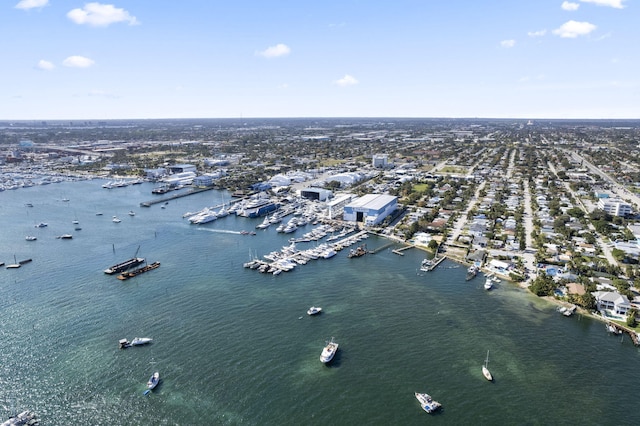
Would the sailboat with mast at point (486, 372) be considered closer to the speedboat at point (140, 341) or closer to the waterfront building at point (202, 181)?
the speedboat at point (140, 341)

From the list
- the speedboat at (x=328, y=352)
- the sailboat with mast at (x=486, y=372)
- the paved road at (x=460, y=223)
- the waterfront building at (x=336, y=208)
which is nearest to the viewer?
the sailboat with mast at (x=486, y=372)

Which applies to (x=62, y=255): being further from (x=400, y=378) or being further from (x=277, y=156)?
(x=277, y=156)

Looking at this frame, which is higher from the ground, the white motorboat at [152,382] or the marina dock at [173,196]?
the marina dock at [173,196]

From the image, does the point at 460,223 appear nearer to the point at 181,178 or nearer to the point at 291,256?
the point at 291,256

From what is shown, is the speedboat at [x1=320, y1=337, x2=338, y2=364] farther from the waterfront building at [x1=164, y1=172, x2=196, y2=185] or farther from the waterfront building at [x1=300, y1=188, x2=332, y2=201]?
→ the waterfront building at [x1=164, y1=172, x2=196, y2=185]

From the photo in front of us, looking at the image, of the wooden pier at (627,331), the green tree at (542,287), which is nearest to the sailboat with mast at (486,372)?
the wooden pier at (627,331)

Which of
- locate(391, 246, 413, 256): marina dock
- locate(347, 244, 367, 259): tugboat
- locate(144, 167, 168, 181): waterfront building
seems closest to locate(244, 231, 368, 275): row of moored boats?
locate(347, 244, 367, 259): tugboat

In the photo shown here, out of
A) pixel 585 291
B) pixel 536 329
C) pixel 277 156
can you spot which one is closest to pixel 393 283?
pixel 536 329

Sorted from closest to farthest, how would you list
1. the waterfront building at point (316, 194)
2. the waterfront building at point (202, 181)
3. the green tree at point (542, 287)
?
1. the green tree at point (542, 287)
2. the waterfront building at point (316, 194)
3. the waterfront building at point (202, 181)
